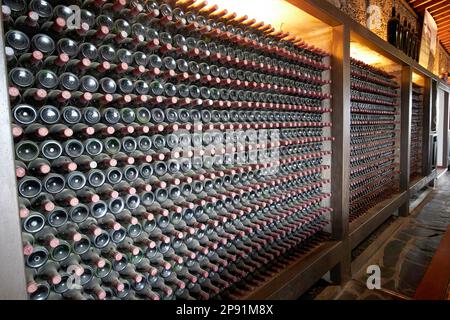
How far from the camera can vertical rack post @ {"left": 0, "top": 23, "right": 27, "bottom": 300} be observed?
1.09 m

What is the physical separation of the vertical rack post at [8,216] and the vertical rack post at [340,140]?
2941 mm

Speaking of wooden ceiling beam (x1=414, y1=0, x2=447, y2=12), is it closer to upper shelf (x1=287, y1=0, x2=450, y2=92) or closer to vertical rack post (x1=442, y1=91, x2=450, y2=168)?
upper shelf (x1=287, y1=0, x2=450, y2=92)

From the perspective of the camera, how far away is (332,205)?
3.24 m

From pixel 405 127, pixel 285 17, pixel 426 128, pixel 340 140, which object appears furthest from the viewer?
pixel 426 128

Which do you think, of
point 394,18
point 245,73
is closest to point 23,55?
point 245,73

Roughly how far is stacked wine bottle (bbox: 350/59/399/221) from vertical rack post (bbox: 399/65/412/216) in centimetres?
11

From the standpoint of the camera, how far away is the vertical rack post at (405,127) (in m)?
5.28

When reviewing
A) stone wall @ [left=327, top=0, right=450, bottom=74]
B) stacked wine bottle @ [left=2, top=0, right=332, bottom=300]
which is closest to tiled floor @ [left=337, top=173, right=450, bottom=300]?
stacked wine bottle @ [left=2, top=0, right=332, bottom=300]

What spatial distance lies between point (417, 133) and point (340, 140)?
5426 millimetres

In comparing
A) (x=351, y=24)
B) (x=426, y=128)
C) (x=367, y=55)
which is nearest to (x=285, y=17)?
(x=351, y=24)

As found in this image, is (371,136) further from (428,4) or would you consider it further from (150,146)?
(428,4)

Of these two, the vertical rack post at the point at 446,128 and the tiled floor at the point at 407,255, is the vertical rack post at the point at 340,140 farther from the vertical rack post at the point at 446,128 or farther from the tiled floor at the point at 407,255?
the vertical rack post at the point at 446,128

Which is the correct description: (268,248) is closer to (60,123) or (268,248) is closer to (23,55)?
(60,123)

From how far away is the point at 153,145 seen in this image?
1.69 metres
